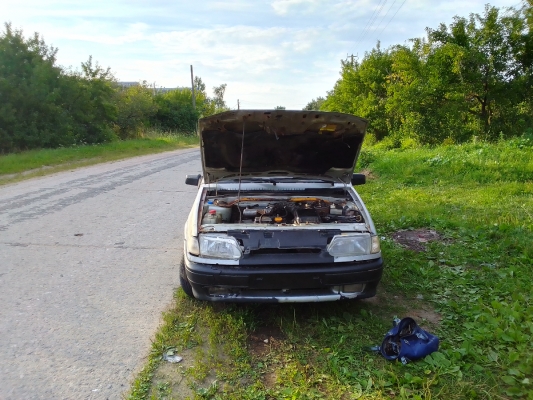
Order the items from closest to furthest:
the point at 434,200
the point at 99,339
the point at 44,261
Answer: the point at 99,339 < the point at 44,261 < the point at 434,200

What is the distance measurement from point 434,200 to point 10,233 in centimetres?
707

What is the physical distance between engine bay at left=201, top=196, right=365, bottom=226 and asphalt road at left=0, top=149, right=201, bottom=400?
98 cm

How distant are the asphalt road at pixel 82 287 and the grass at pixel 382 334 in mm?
296

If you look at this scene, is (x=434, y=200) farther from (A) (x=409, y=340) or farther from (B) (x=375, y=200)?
(A) (x=409, y=340)

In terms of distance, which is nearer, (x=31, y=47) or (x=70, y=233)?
(x=70, y=233)

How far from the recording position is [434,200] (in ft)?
26.9

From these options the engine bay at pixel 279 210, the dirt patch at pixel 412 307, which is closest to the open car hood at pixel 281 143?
the engine bay at pixel 279 210

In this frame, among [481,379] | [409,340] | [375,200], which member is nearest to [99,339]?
[409,340]

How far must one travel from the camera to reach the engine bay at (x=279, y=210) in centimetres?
413

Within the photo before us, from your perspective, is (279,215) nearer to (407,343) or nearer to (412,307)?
(412,307)

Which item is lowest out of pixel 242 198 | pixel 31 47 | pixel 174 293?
pixel 174 293

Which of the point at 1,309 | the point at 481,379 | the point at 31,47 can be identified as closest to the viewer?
the point at 481,379

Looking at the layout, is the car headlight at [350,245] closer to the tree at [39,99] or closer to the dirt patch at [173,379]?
the dirt patch at [173,379]

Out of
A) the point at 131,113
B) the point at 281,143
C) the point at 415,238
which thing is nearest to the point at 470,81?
the point at 415,238
